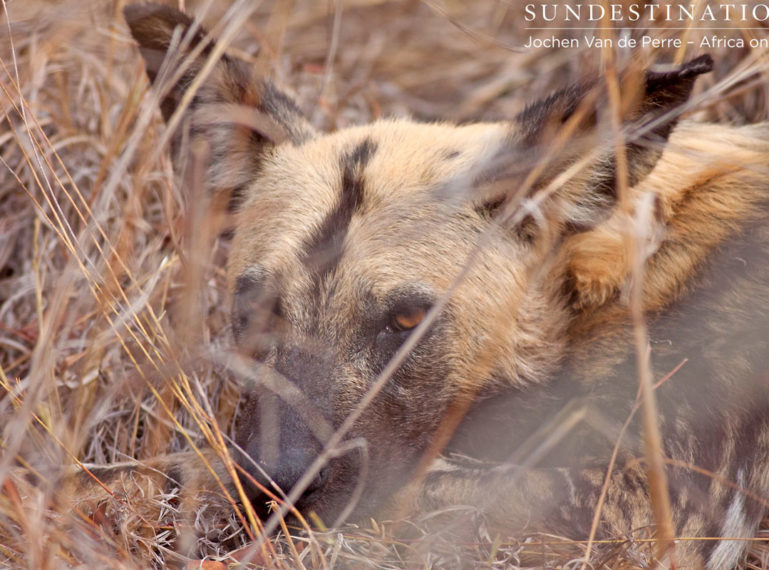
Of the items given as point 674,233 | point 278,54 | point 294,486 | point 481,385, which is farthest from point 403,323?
point 278,54

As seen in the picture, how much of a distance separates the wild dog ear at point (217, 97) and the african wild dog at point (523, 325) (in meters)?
0.12

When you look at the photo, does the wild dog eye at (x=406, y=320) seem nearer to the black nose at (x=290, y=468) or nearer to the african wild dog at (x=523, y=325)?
the african wild dog at (x=523, y=325)

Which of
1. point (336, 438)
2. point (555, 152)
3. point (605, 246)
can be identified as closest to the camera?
point (336, 438)

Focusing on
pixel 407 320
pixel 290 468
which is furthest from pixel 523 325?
pixel 290 468

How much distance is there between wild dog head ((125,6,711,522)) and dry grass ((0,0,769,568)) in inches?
8.2

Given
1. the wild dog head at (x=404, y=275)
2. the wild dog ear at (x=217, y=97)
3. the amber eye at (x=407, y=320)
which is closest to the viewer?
the wild dog head at (x=404, y=275)

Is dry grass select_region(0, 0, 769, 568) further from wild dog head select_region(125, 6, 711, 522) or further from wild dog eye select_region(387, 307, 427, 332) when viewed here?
wild dog eye select_region(387, 307, 427, 332)

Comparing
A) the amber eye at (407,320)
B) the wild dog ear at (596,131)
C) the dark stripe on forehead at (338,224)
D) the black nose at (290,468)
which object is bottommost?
the black nose at (290,468)

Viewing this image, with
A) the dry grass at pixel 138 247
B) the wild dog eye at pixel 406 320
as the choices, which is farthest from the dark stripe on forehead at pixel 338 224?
the dry grass at pixel 138 247

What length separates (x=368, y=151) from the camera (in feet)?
9.12

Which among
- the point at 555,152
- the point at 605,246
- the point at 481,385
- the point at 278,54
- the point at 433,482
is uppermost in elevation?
the point at 278,54

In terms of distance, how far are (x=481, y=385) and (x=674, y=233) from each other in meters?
0.80

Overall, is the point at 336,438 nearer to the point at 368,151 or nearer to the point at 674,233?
the point at 368,151

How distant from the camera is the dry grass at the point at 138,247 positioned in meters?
2.25
